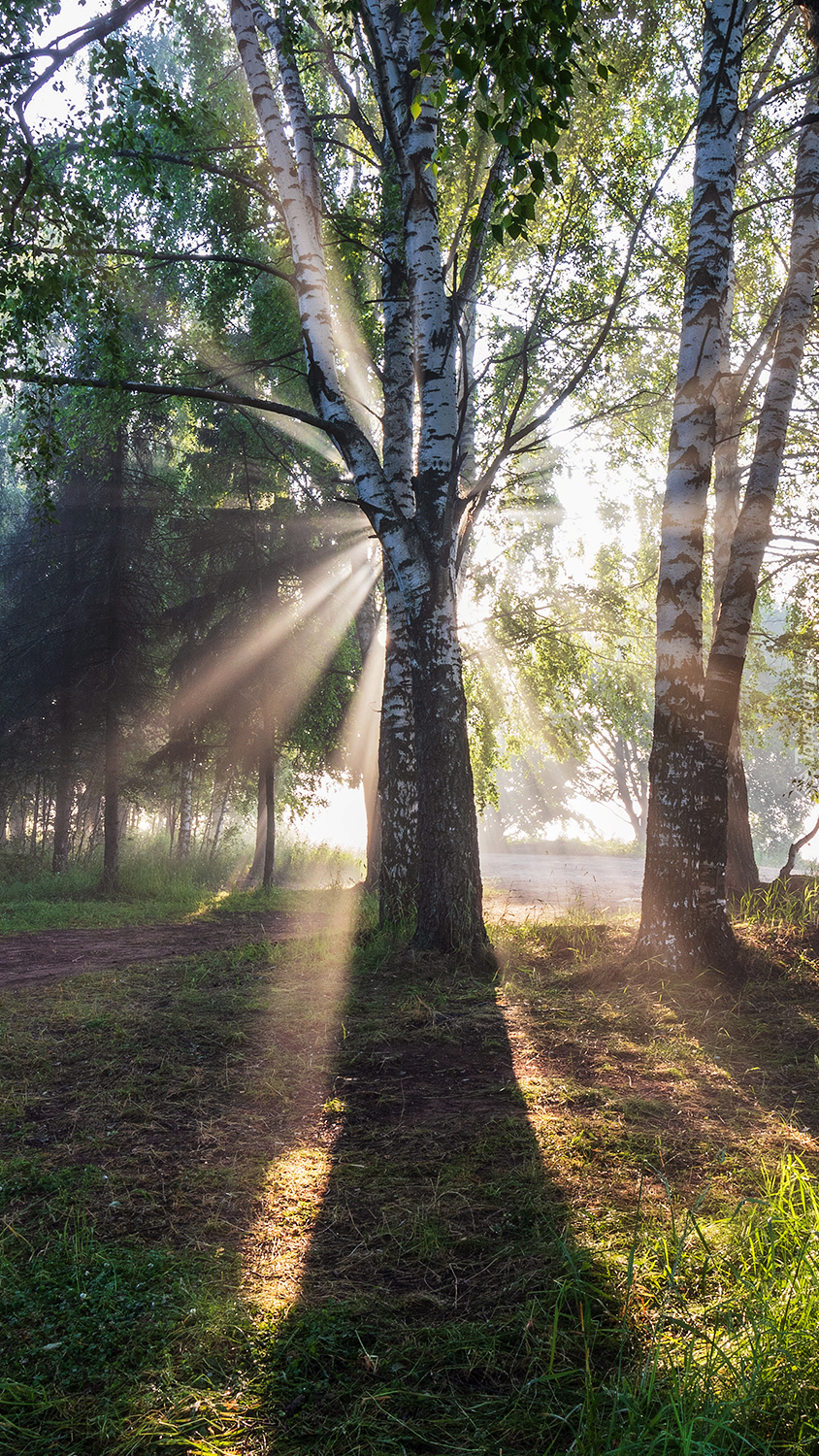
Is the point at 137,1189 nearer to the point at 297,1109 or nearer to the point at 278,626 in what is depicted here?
the point at 297,1109

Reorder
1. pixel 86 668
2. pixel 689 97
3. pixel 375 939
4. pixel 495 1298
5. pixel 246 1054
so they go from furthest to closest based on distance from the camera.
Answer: pixel 86 668 < pixel 689 97 < pixel 375 939 < pixel 246 1054 < pixel 495 1298

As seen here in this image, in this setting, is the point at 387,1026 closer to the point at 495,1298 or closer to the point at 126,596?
the point at 495,1298

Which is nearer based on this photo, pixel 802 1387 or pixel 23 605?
pixel 802 1387

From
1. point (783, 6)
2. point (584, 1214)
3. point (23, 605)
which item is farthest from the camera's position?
point (23, 605)

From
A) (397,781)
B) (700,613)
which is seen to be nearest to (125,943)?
(397,781)

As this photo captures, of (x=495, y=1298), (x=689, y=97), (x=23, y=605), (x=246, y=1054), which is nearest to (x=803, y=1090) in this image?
(x=495, y=1298)

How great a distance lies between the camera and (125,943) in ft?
30.4

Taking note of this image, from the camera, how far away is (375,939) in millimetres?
7168

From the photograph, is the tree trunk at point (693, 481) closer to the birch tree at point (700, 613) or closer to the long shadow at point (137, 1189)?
the birch tree at point (700, 613)

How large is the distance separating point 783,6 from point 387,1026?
10130mm

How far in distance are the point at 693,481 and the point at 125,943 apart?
25.0 feet

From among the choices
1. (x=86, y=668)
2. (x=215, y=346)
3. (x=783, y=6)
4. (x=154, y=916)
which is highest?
(x=783, y=6)

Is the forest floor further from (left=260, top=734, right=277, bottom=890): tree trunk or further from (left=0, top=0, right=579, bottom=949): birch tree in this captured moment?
(left=260, top=734, right=277, bottom=890): tree trunk

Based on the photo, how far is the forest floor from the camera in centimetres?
178
